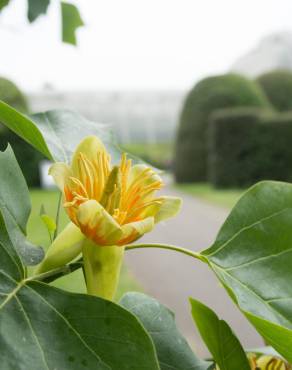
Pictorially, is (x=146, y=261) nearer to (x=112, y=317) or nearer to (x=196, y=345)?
(x=196, y=345)

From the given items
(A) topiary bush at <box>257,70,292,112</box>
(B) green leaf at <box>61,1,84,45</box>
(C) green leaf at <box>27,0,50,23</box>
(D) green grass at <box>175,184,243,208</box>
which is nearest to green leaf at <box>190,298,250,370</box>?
(C) green leaf at <box>27,0,50,23</box>

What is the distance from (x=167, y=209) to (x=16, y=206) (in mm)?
103

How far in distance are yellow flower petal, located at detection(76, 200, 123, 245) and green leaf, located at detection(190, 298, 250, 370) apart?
10cm

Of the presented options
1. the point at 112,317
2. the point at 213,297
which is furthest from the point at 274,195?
the point at 213,297

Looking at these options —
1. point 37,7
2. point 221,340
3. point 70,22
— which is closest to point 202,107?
point 70,22

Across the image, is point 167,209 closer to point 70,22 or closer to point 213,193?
point 70,22

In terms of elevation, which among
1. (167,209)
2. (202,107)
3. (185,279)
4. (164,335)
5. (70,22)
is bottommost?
(185,279)

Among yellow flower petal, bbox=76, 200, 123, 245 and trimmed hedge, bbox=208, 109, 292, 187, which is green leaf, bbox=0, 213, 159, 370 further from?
trimmed hedge, bbox=208, 109, 292, 187

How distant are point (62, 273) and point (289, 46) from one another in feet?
113

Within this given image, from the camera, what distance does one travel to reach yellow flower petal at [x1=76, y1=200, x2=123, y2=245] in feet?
1.11

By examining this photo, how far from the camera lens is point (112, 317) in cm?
31

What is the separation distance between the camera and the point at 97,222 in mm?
337

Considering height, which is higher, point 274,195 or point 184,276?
point 274,195

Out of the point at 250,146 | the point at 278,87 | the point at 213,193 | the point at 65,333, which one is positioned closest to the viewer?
the point at 65,333
